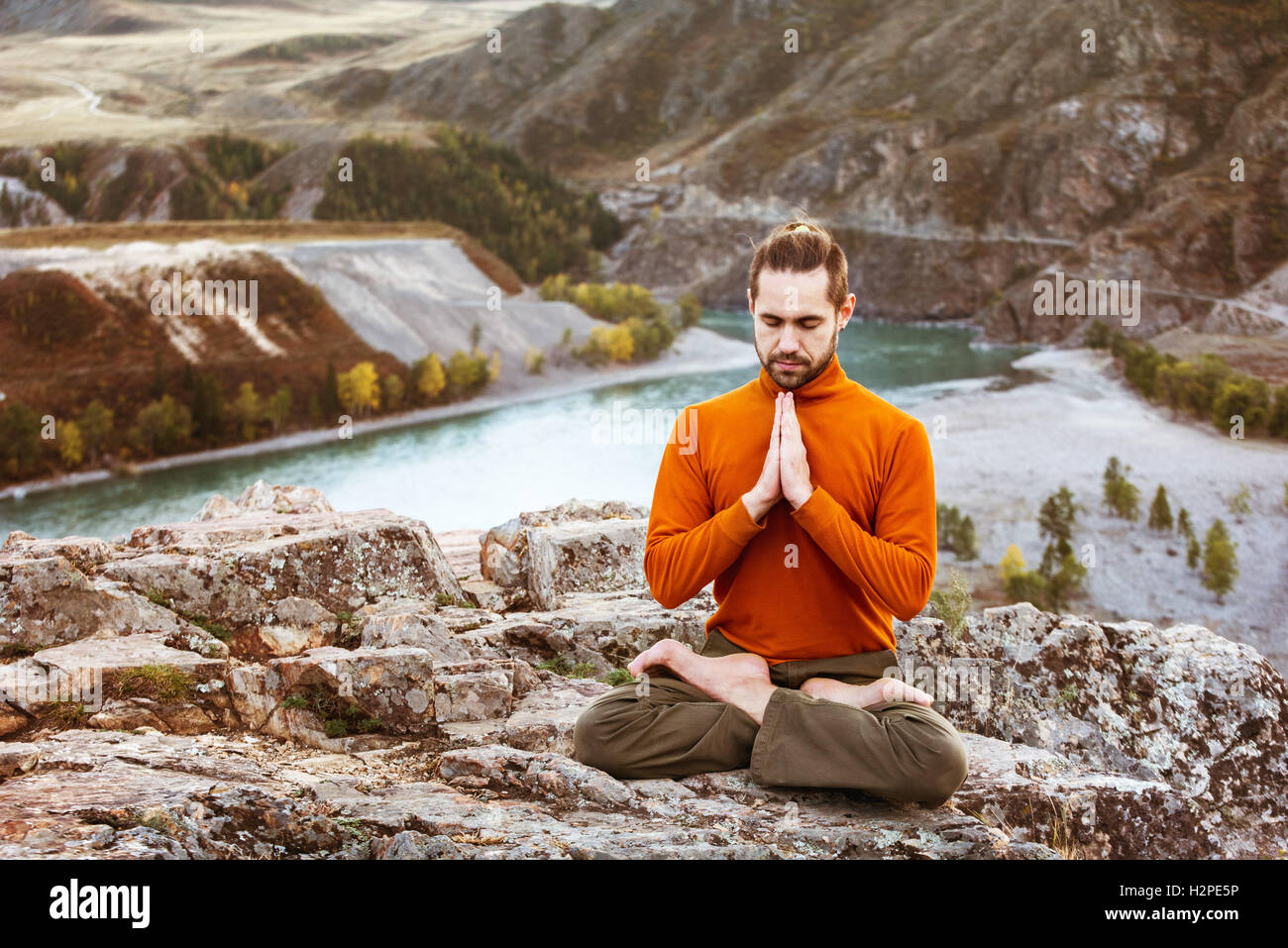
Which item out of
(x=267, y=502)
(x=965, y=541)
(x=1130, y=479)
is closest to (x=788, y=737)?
(x=267, y=502)

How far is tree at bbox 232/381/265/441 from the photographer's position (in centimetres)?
4572

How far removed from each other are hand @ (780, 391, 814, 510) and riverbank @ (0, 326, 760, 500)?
1585 inches

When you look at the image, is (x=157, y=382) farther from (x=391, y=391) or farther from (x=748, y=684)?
(x=748, y=684)

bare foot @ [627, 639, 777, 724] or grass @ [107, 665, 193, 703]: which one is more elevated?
bare foot @ [627, 639, 777, 724]

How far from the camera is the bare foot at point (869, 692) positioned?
450 cm

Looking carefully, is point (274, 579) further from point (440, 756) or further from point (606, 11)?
point (606, 11)

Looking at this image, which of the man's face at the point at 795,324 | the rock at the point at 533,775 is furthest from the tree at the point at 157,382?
the man's face at the point at 795,324

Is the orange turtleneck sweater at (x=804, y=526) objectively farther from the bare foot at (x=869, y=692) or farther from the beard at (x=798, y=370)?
the bare foot at (x=869, y=692)

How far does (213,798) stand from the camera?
3969mm

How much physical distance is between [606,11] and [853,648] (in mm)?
191921

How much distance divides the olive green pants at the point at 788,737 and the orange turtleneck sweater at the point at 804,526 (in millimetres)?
182

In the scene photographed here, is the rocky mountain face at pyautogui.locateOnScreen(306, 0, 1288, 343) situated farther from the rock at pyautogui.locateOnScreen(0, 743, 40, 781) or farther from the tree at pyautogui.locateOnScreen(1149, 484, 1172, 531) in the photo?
the rock at pyautogui.locateOnScreen(0, 743, 40, 781)

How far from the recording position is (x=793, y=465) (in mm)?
4195

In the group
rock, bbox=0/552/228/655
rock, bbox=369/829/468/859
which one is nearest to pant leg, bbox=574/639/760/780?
rock, bbox=369/829/468/859
